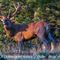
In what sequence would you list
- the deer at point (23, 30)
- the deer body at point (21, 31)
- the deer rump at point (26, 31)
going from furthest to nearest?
the deer body at point (21, 31)
the deer rump at point (26, 31)
the deer at point (23, 30)

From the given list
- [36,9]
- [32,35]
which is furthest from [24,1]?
[32,35]

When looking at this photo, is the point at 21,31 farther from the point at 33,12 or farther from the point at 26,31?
the point at 33,12

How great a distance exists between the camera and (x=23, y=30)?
48.9 feet

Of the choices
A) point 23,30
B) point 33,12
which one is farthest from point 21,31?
point 33,12

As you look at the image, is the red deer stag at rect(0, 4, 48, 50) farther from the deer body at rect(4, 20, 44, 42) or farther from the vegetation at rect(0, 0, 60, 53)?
the vegetation at rect(0, 0, 60, 53)

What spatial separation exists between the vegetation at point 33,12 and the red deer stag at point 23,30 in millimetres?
717

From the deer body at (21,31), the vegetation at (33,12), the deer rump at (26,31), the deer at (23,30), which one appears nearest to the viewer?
the deer at (23,30)

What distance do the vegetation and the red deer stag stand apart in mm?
717

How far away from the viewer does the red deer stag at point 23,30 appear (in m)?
14.4

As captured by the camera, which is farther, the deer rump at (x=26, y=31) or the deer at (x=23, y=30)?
the deer rump at (x=26, y=31)

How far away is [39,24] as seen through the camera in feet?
47.0

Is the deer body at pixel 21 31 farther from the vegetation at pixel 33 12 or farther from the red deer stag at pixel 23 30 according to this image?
the vegetation at pixel 33 12

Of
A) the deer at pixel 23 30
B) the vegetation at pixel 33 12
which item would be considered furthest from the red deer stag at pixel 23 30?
the vegetation at pixel 33 12

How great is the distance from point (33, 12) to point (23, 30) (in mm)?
1858
